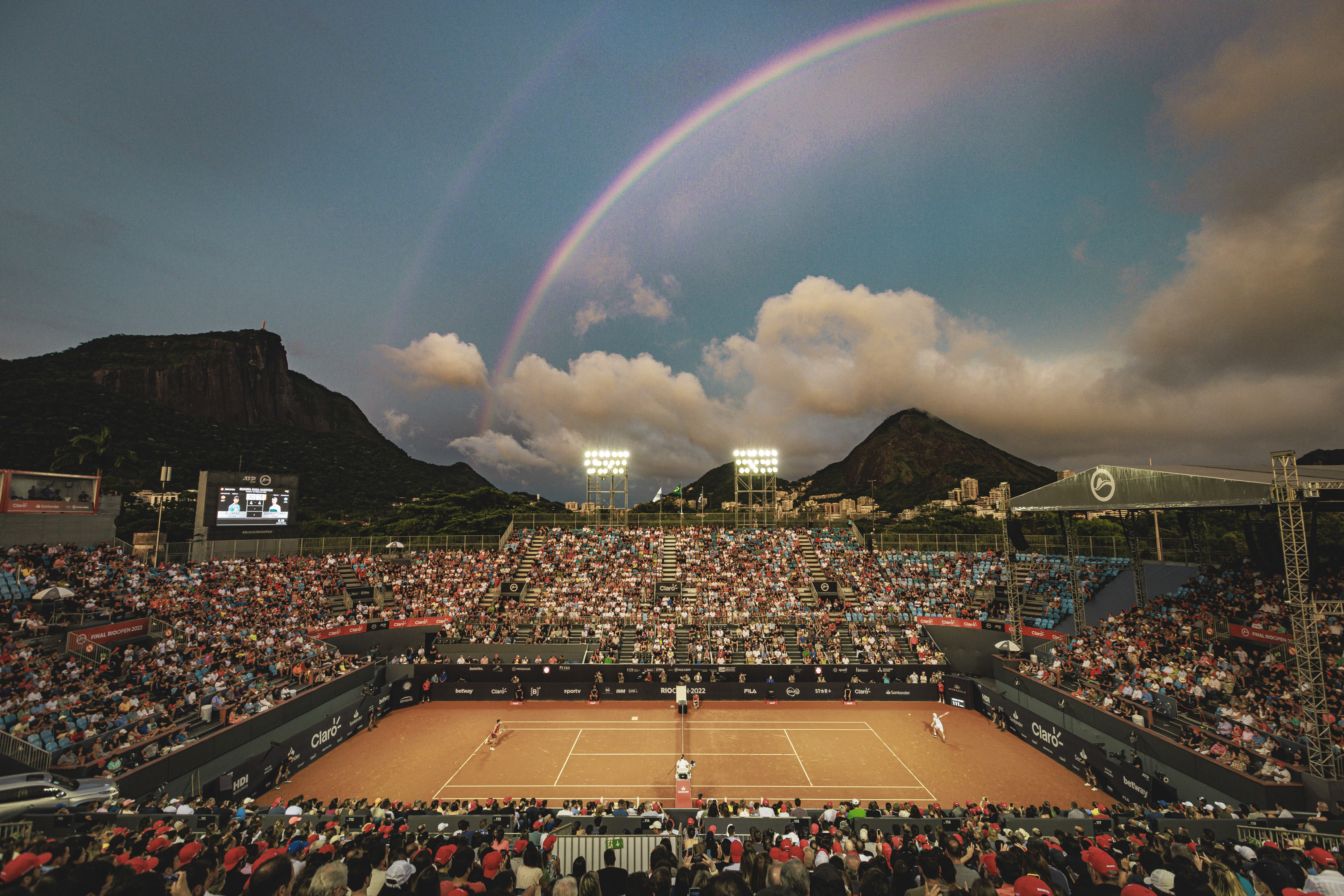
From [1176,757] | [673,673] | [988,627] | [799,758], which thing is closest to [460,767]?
[673,673]

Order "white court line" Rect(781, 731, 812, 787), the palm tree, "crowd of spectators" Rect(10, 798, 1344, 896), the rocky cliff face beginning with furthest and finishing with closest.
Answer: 1. the rocky cliff face
2. the palm tree
3. "white court line" Rect(781, 731, 812, 787)
4. "crowd of spectators" Rect(10, 798, 1344, 896)

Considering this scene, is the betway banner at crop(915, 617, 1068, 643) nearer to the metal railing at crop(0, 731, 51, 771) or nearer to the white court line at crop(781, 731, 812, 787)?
the white court line at crop(781, 731, 812, 787)

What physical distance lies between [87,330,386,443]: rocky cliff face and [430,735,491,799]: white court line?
106886 millimetres

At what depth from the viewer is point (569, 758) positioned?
66.0 feet

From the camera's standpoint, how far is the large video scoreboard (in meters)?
31.5

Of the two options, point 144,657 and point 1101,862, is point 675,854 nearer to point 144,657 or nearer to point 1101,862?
point 1101,862

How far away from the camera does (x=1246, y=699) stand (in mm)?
16125

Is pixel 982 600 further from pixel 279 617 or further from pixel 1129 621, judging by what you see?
pixel 279 617

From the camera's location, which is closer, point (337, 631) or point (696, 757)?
point (696, 757)

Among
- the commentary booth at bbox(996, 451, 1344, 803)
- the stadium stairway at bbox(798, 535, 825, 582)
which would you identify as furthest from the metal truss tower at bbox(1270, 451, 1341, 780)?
the stadium stairway at bbox(798, 535, 825, 582)

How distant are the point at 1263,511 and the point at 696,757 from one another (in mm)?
25485

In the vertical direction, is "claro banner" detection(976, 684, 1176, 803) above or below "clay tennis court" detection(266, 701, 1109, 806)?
above

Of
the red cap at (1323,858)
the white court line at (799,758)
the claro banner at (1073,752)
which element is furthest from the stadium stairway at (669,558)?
the red cap at (1323,858)

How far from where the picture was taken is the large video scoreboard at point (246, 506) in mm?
31516
